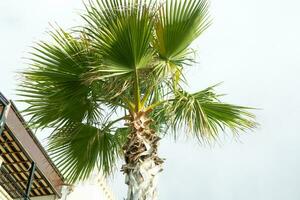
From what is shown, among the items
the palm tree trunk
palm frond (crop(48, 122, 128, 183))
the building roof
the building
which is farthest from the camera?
the building roof

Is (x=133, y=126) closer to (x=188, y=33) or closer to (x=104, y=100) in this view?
(x=104, y=100)

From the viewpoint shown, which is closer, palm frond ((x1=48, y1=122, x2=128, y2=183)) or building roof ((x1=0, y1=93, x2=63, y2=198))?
palm frond ((x1=48, y1=122, x2=128, y2=183))

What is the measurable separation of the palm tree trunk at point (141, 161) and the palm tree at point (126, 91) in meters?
0.01

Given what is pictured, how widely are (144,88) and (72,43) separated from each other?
1113 mm

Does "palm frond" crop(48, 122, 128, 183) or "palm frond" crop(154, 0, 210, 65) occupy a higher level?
"palm frond" crop(154, 0, 210, 65)

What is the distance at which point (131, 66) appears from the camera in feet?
18.8

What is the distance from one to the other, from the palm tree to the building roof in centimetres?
509

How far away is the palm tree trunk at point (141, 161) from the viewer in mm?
4945

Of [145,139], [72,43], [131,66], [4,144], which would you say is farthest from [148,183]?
[4,144]

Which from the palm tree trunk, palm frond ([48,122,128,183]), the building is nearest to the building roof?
the building

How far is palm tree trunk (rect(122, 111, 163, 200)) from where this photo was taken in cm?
495

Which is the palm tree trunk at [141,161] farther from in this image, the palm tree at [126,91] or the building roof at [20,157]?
the building roof at [20,157]

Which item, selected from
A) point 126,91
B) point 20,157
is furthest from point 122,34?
point 20,157

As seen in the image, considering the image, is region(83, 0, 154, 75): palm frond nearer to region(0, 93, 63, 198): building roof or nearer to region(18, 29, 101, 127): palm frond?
region(18, 29, 101, 127): palm frond
